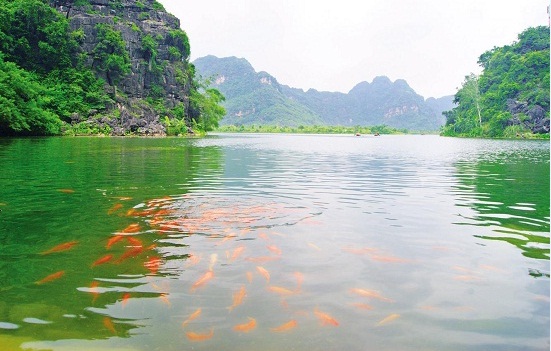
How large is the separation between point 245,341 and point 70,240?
515 cm

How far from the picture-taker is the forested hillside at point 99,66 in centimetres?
6579

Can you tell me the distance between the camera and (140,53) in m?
82.5

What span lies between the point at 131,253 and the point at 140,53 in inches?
3246

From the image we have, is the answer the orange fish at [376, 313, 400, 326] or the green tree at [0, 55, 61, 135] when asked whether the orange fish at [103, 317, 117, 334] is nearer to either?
the orange fish at [376, 313, 400, 326]

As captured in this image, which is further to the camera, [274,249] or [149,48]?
[149,48]

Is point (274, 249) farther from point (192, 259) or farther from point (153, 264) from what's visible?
point (153, 264)

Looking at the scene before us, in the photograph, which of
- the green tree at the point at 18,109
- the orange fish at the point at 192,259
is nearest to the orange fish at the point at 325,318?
the orange fish at the point at 192,259

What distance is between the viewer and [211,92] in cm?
10444

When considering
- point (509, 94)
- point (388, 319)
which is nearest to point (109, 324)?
point (388, 319)

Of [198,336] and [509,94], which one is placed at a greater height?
[509,94]

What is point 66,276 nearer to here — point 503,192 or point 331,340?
point 331,340

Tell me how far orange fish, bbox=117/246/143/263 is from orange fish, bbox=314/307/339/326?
11.5ft

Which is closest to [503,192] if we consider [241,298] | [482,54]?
[241,298]

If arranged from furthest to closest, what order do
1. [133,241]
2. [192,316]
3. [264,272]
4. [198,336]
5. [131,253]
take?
[133,241] < [131,253] < [264,272] < [192,316] < [198,336]
